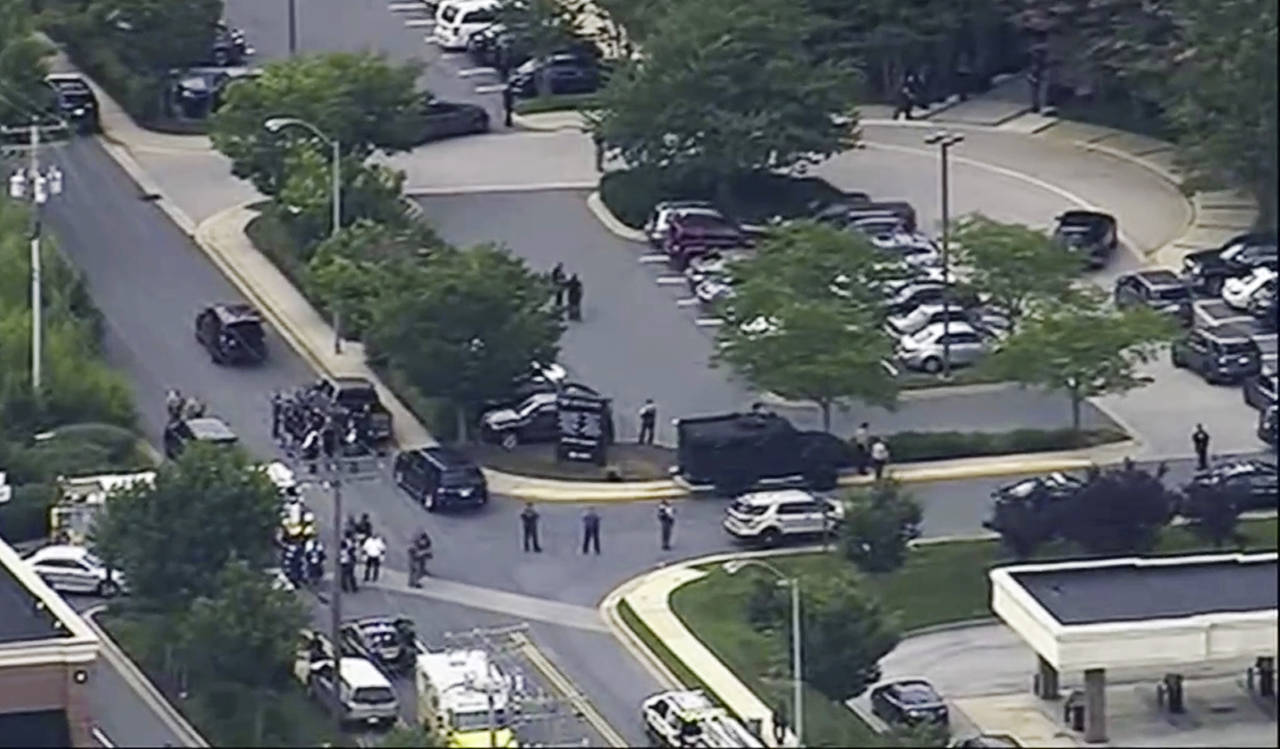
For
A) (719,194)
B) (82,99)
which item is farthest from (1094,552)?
(82,99)

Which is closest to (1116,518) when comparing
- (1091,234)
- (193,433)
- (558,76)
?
(193,433)

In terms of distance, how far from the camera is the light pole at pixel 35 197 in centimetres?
9325

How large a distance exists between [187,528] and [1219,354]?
65.4 feet

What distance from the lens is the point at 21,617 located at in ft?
261

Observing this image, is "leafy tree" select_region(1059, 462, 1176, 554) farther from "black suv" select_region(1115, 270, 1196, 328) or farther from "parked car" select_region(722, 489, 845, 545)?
"black suv" select_region(1115, 270, 1196, 328)

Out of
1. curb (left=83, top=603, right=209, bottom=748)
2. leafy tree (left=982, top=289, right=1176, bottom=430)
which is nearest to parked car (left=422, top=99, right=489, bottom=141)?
leafy tree (left=982, top=289, right=1176, bottom=430)

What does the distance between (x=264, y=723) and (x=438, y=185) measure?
37.3m

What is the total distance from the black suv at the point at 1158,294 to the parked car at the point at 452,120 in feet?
58.4

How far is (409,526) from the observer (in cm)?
8819

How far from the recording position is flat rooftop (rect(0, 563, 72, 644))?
257 ft

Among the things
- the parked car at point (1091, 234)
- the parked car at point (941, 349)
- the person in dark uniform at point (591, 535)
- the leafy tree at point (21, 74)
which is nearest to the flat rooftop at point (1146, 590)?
the person in dark uniform at point (591, 535)

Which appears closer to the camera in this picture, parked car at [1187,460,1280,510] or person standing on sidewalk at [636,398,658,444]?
parked car at [1187,460,1280,510]

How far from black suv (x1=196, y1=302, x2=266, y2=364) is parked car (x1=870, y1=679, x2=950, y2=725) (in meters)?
21.1

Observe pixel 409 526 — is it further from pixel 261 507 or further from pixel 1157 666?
pixel 1157 666
